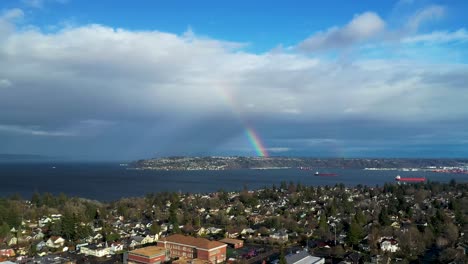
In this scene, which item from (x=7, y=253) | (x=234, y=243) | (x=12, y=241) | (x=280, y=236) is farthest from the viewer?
(x=280, y=236)

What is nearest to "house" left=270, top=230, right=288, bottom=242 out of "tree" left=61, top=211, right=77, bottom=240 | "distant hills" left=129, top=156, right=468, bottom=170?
"tree" left=61, top=211, right=77, bottom=240

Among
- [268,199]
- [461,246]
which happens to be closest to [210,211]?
[268,199]

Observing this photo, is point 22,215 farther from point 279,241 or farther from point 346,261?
point 346,261

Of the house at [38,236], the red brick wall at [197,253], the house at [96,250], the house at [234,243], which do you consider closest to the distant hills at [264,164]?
the house at [38,236]

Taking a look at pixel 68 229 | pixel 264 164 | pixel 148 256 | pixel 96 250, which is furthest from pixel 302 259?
pixel 264 164

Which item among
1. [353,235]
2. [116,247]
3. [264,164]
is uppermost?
[264,164]

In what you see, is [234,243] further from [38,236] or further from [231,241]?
[38,236]
